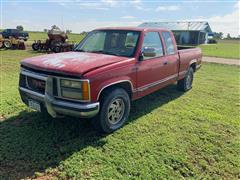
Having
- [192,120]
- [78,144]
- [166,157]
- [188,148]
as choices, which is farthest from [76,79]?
[192,120]

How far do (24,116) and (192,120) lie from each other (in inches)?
137

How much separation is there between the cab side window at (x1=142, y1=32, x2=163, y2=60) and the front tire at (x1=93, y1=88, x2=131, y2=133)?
1005 millimetres

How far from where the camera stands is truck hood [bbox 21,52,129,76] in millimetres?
3291

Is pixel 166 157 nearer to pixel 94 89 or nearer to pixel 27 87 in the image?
pixel 94 89

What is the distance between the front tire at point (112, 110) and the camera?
3.67 metres

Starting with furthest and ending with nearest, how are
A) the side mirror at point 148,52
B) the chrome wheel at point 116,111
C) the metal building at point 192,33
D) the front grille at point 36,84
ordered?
the metal building at point 192,33 → the side mirror at point 148,52 → the chrome wheel at point 116,111 → the front grille at point 36,84

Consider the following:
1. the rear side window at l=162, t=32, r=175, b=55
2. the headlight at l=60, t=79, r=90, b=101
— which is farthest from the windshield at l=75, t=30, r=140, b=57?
the headlight at l=60, t=79, r=90, b=101

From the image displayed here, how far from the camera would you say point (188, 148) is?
3.57m

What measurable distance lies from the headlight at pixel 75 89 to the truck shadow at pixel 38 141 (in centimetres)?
80

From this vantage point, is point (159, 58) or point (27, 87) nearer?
point (27, 87)

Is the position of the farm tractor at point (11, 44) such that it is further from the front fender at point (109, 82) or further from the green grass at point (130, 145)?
the front fender at point (109, 82)

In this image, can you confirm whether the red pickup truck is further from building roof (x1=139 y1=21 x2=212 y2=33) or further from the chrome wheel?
building roof (x1=139 y1=21 x2=212 y2=33)

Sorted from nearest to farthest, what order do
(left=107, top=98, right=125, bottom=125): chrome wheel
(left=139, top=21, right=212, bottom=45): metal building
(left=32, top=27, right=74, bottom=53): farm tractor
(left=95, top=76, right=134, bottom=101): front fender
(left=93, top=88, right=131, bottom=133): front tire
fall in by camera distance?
1. (left=95, top=76, right=134, bottom=101): front fender
2. (left=93, top=88, right=131, bottom=133): front tire
3. (left=107, top=98, right=125, bottom=125): chrome wheel
4. (left=32, top=27, right=74, bottom=53): farm tractor
5. (left=139, top=21, right=212, bottom=45): metal building

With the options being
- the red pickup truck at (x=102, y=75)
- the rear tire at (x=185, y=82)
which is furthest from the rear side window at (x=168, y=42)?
the rear tire at (x=185, y=82)
